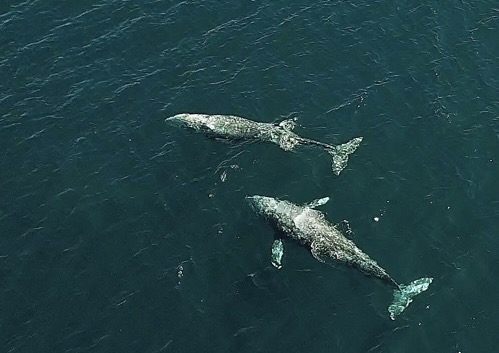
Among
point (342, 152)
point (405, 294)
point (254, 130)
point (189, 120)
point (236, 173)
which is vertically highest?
point (189, 120)

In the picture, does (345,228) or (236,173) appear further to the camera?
(236,173)

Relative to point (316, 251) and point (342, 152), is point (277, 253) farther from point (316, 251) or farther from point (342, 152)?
point (342, 152)

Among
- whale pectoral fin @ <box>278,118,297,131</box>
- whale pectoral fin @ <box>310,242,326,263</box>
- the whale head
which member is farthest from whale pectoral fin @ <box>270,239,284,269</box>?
the whale head

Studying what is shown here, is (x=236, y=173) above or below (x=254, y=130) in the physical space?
below

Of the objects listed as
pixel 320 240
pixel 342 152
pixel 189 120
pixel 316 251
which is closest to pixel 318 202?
pixel 320 240

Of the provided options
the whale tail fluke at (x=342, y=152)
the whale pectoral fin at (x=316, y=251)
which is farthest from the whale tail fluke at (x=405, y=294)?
the whale tail fluke at (x=342, y=152)

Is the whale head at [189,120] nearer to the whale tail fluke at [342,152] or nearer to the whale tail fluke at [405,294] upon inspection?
the whale tail fluke at [342,152]

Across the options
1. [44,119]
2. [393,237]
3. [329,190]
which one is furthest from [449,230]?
[44,119]

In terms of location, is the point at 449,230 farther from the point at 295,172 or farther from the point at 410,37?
the point at 410,37
